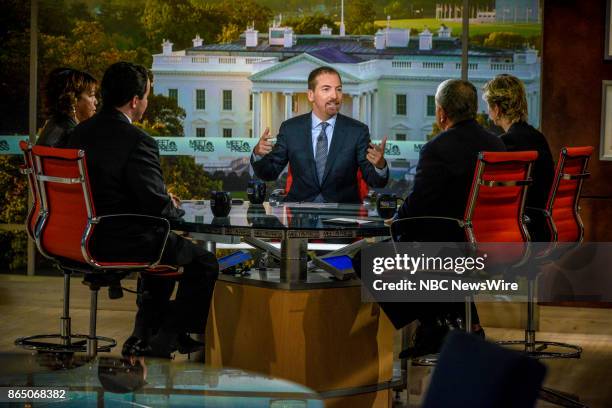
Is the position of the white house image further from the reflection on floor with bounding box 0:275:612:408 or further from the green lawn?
the reflection on floor with bounding box 0:275:612:408

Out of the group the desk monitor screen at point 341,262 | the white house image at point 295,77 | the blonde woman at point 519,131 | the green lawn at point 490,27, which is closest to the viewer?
the desk monitor screen at point 341,262

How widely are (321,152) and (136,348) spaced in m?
1.56

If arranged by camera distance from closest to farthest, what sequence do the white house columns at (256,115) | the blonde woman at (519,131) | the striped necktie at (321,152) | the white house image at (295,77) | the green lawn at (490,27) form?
the blonde woman at (519,131) → the striped necktie at (321,152) → the green lawn at (490,27) → the white house image at (295,77) → the white house columns at (256,115)

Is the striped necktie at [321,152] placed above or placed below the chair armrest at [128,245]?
above

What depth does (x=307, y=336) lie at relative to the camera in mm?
4270

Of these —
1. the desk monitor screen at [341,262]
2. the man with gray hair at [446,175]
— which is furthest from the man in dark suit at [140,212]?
the man with gray hair at [446,175]

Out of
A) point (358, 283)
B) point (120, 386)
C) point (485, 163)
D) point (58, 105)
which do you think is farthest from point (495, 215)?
point (120, 386)

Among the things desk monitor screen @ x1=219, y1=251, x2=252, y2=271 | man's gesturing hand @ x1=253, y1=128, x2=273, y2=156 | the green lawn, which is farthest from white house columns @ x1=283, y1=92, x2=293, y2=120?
desk monitor screen @ x1=219, y1=251, x2=252, y2=271

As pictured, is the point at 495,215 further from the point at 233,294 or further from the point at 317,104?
the point at 317,104

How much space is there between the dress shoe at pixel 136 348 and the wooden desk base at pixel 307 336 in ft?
0.92

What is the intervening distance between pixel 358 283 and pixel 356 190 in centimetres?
128

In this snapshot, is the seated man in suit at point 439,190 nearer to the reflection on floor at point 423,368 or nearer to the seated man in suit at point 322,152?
the reflection on floor at point 423,368

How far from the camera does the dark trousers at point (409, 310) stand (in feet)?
14.5

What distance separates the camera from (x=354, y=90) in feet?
23.6
